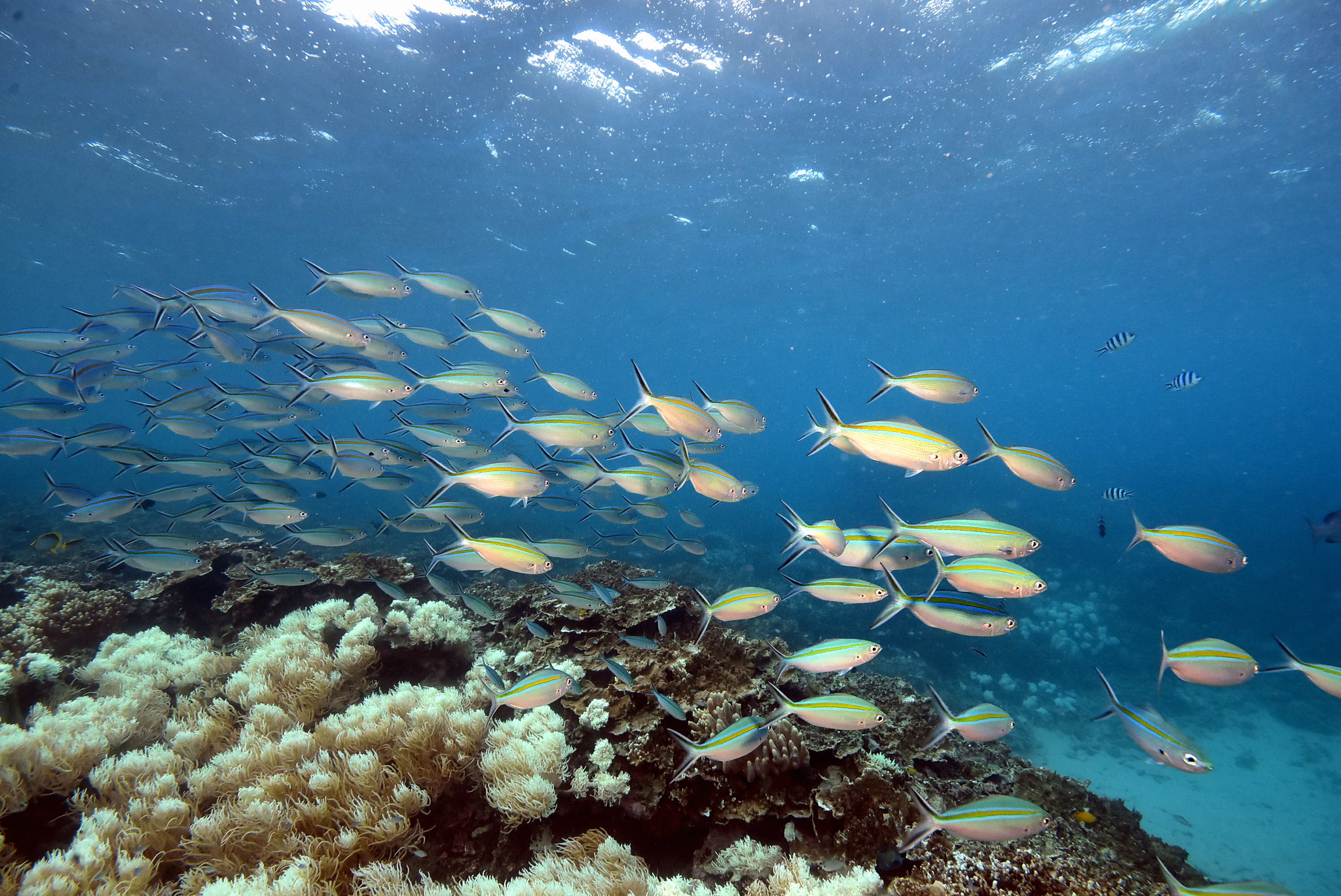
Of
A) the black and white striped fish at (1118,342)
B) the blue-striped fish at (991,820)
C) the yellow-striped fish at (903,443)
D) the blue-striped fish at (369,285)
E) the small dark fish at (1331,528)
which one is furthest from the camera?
the black and white striped fish at (1118,342)

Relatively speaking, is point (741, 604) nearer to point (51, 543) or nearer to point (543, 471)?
point (543, 471)

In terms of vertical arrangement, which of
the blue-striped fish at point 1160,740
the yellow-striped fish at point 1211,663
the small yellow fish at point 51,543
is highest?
the yellow-striped fish at point 1211,663

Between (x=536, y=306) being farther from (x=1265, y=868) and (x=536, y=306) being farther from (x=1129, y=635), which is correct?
(x=1265, y=868)

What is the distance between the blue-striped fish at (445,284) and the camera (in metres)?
5.78

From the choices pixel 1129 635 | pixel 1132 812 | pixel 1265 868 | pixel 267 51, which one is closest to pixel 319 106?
pixel 267 51

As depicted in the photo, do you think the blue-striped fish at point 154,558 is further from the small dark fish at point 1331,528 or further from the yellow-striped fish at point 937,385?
the small dark fish at point 1331,528

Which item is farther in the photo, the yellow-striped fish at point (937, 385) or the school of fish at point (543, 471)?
the yellow-striped fish at point (937, 385)

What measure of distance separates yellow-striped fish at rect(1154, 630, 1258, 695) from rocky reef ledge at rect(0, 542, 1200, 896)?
130 cm

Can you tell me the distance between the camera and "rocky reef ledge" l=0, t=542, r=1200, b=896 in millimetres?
2641

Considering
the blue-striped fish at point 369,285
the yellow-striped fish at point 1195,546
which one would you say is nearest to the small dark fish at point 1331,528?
the yellow-striped fish at point 1195,546

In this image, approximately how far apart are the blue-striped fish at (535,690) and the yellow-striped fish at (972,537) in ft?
7.99

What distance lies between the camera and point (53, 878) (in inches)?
88.6

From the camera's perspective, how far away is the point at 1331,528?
7961mm

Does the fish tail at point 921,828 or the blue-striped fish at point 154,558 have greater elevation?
the fish tail at point 921,828
